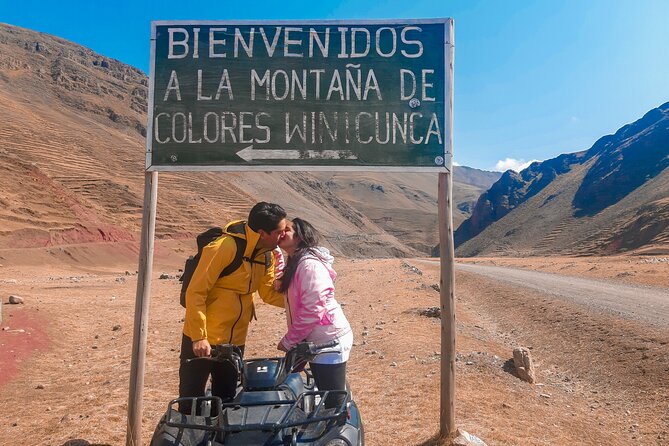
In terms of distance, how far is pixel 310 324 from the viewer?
3447 mm

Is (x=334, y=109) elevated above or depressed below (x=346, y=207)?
below

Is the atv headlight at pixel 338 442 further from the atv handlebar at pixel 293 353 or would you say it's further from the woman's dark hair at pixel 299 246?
the woman's dark hair at pixel 299 246

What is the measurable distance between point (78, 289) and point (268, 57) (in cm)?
1647

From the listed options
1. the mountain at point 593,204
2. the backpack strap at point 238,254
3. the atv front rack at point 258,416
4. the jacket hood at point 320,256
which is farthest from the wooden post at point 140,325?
the mountain at point 593,204

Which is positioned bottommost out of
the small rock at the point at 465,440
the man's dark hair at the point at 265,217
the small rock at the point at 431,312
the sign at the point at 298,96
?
the small rock at the point at 465,440

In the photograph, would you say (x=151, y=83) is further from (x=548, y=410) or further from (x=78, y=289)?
(x=78, y=289)

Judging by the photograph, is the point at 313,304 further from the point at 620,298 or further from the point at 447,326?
the point at 620,298

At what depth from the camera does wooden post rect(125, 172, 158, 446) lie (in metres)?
4.37

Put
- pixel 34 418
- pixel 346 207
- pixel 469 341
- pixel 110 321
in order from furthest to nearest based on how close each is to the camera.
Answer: pixel 346 207 → pixel 110 321 → pixel 469 341 → pixel 34 418

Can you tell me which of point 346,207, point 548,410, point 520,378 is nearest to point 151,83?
point 548,410

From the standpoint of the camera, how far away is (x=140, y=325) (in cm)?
445

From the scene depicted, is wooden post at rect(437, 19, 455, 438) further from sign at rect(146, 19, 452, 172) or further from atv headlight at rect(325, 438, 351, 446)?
atv headlight at rect(325, 438, 351, 446)

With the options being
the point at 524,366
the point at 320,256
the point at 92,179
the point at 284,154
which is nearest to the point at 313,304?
the point at 320,256

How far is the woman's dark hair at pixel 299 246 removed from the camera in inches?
137
